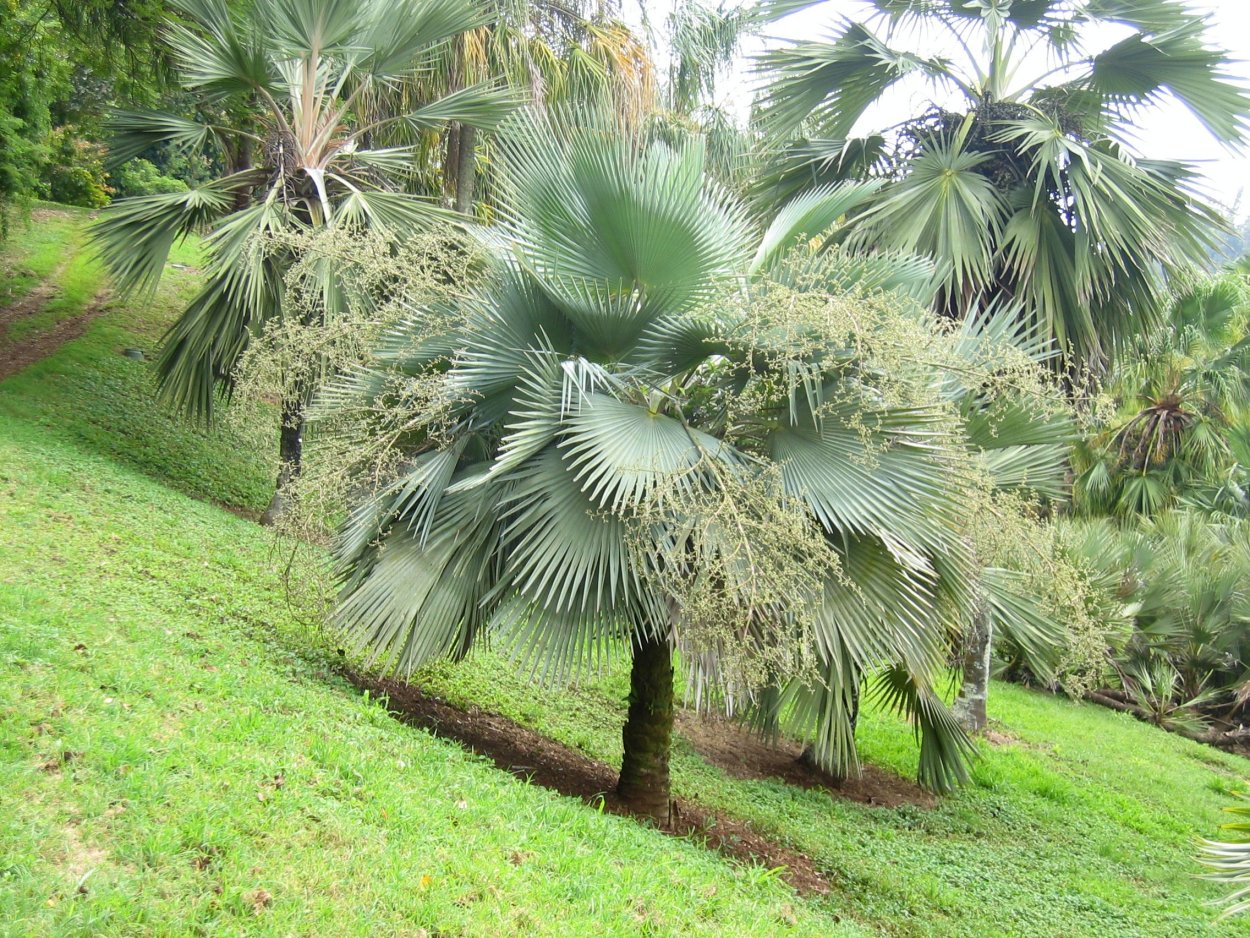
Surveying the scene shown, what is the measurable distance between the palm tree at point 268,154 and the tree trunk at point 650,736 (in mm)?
4665

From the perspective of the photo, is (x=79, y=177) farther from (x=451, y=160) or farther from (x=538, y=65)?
(x=538, y=65)

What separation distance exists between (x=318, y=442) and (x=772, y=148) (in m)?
5.67

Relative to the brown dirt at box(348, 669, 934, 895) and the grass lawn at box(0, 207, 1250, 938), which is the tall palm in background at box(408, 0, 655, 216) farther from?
the brown dirt at box(348, 669, 934, 895)

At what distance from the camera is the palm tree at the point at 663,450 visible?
4.98 meters

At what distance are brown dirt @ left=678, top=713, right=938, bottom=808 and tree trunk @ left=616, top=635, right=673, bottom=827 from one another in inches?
84.7

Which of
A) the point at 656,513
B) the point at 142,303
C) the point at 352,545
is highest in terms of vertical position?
the point at 142,303

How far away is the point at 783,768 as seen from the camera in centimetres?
902

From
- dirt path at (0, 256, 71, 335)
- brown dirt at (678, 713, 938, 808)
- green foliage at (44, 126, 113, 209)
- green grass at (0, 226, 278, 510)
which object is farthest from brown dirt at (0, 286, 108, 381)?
brown dirt at (678, 713, 938, 808)

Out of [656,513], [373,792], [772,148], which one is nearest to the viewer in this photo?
[373,792]

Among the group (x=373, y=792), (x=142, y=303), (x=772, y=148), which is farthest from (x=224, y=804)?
(x=142, y=303)

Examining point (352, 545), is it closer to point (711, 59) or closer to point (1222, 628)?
point (1222, 628)

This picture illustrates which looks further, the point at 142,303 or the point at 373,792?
the point at 142,303

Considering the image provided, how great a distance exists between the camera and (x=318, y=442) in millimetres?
6285

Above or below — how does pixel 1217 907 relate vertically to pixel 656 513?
below
